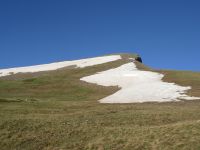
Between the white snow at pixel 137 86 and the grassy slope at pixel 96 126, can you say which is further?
the white snow at pixel 137 86

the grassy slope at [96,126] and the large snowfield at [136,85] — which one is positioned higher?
the large snowfield at [136,85]

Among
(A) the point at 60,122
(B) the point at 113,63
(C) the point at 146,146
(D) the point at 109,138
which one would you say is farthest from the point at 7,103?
(B) the point at 113,63

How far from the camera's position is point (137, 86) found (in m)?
69.7

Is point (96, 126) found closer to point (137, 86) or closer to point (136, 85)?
point (137, 86)

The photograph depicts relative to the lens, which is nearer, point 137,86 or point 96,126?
point 96,126

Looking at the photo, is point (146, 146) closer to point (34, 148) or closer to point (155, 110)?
point (34, 148)

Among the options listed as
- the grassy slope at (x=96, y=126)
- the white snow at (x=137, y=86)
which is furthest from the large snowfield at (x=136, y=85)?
the grassy slope at (x=96, y=126)

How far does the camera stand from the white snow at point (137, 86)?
60.9 metres

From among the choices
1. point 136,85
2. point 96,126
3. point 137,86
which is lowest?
point 96,126

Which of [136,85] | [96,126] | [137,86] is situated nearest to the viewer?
[96,126]

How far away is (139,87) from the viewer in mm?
68250

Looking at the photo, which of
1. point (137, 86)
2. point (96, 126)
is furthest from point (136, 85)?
point (96, 126)

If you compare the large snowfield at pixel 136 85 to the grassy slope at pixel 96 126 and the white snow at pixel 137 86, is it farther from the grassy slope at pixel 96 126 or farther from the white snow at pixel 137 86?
the grassy slope at pixel 96 126

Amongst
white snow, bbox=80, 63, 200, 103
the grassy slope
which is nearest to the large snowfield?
white snow, bbox=80, 63, 200, 103
